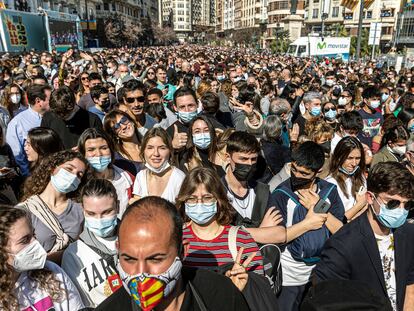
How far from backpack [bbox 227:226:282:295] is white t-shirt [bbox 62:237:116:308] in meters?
0.87

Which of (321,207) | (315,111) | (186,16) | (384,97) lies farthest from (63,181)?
(186,16)

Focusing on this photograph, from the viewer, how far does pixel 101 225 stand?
271 centimetres

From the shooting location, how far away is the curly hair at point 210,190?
2.73m

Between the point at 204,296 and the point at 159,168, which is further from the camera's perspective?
the point at 159,168

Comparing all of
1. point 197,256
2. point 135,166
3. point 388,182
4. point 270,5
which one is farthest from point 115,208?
point 270,5

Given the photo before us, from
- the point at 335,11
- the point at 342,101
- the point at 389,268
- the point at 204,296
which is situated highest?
the point at 335,11

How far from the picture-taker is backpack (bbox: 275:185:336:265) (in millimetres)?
3076

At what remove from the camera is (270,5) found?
3578 inches

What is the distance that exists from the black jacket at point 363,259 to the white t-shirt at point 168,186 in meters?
1.64

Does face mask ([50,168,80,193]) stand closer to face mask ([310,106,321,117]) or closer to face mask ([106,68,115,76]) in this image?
face mask ([310,106,321,117])

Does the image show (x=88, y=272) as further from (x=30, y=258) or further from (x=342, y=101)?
(x=342, y=101)

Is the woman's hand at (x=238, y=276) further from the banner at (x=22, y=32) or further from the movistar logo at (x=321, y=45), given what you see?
the movistar logo at (x=321, y=45)

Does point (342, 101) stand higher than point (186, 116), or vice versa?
point (186, 116)

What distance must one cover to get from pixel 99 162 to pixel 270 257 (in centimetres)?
200
